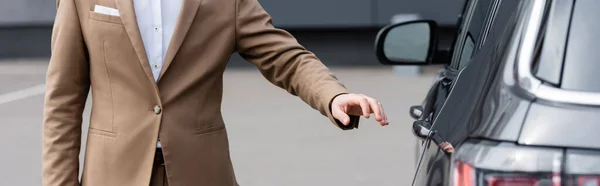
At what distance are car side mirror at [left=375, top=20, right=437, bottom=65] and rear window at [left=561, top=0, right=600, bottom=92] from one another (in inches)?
68.4

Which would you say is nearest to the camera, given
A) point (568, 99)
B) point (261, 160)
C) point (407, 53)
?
point (568, 99)

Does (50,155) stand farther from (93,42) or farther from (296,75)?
(296,75)

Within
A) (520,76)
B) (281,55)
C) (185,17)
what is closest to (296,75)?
(281,55)

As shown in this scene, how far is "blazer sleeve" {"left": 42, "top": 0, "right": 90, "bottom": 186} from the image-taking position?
8.57 feet

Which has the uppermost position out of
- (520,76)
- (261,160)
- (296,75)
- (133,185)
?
(520,76)

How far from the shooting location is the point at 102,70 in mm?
2625

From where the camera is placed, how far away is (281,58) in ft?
9.05

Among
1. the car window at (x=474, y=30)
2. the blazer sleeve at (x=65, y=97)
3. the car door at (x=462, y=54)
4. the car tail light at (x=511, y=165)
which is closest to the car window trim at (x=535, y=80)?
the car tail light at (x=511, y=165)

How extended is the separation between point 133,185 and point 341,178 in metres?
4.24

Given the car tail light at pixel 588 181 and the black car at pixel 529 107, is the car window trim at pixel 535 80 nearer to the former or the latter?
the black car at pixel 529 107

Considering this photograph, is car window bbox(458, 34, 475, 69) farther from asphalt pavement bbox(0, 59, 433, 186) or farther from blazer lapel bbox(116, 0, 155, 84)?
asphalt pavement bbox(0, 59, 433, 186)

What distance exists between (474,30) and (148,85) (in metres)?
1.15

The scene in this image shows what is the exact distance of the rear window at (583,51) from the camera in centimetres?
183

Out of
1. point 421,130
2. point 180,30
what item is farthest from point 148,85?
point 421,130
